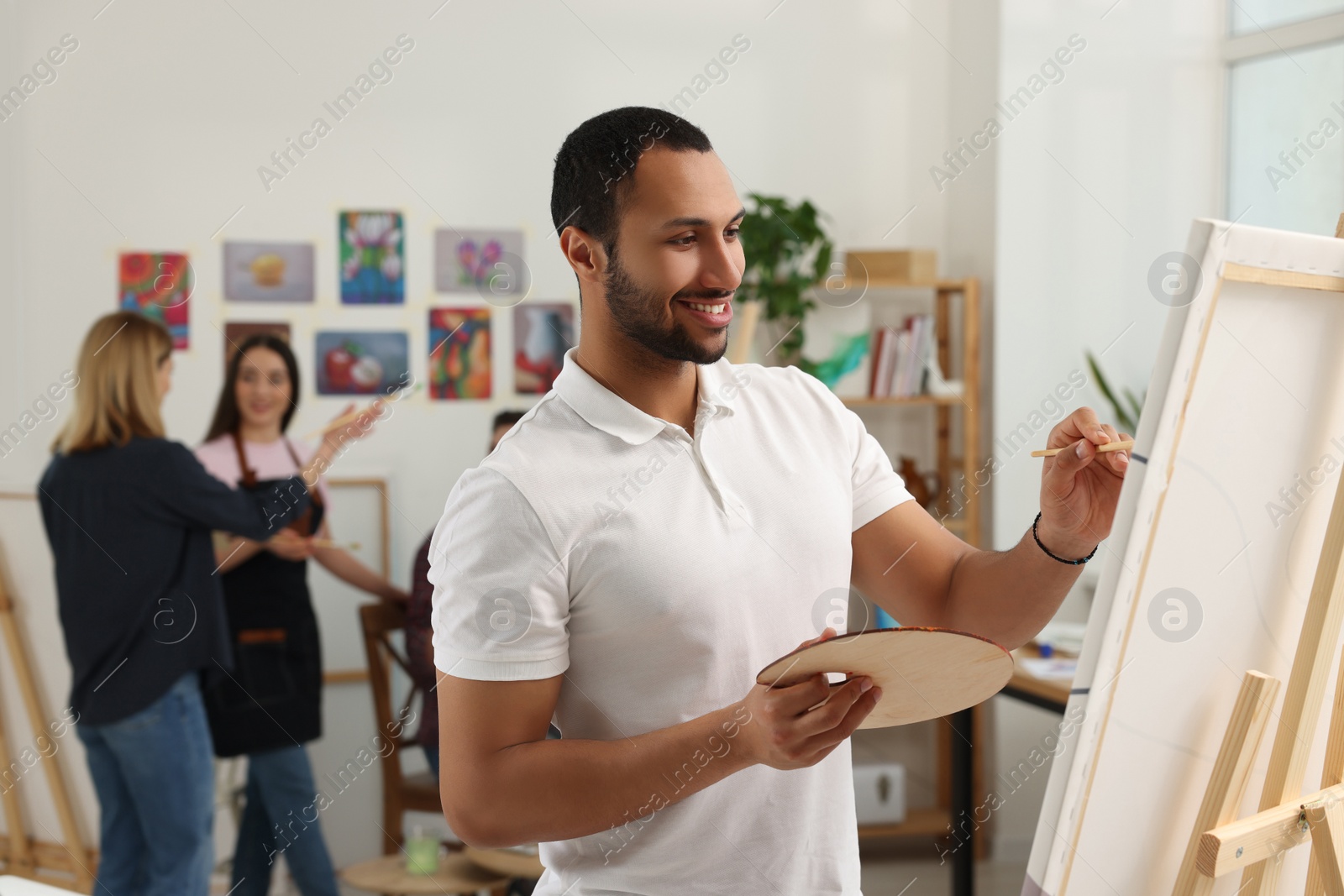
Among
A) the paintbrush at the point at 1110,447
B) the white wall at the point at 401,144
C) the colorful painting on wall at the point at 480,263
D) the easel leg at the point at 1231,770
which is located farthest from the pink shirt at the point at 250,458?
the easel leg at the point at 1231,770

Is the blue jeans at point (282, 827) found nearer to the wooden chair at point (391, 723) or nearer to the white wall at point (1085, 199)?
the wooden chair at point (391, 723)

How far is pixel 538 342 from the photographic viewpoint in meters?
4.01

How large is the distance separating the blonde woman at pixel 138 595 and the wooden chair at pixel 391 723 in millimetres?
631

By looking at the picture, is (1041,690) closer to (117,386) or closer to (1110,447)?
(1110,447)

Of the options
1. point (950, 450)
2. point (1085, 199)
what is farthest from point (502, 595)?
point (1085, 199)

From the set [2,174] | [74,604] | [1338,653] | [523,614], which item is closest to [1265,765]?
[1338,653]

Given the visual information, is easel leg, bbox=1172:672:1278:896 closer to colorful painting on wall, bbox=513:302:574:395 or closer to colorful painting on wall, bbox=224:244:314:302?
colorful painting on wall, bbox=513:302:574:395

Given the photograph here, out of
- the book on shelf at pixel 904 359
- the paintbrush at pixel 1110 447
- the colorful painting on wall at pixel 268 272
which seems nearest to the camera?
the paintbrush at pixel 1110 447

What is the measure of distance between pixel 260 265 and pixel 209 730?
152cm

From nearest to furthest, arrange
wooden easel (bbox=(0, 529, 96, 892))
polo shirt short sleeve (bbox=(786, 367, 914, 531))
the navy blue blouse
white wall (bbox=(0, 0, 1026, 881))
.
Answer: polo shirt short sleeve (bbox=(786, 367, 914, 531))
the navy blue blouse
wooden easel (bbox=(0, 529, 96, 892))
white wall (bbox=(0, 0, 1026, 881))

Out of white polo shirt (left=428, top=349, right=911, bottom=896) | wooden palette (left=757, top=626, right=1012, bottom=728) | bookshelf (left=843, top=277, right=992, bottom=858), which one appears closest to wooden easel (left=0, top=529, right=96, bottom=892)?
bookshelf (left=843, top=277, right=992, bottom=858)

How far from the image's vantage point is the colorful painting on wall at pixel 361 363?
153 inches

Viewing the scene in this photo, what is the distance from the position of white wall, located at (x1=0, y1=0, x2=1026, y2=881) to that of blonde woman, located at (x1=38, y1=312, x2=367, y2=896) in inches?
20.5

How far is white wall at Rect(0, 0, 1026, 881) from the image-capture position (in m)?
3.71
